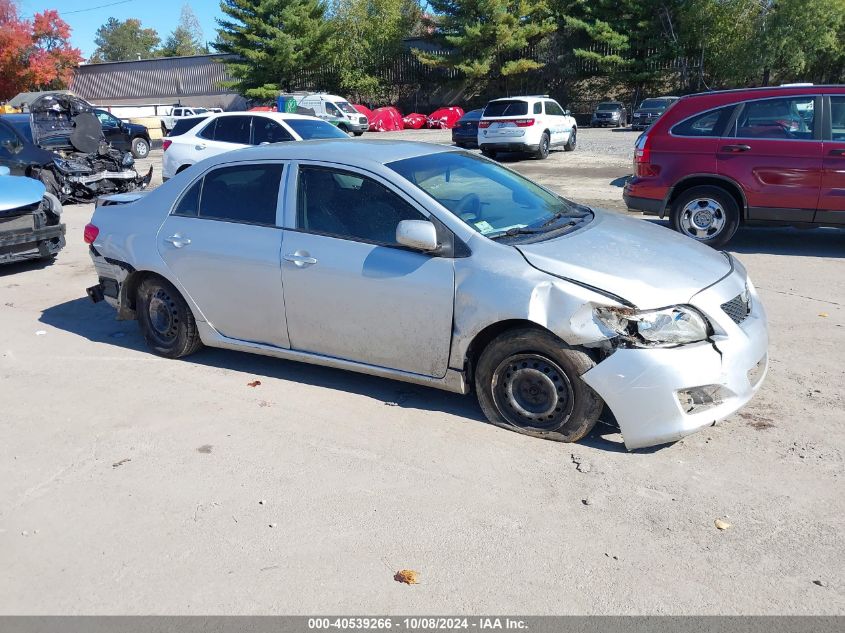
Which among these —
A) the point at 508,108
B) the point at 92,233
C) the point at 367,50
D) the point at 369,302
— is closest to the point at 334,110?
the point at 508,108

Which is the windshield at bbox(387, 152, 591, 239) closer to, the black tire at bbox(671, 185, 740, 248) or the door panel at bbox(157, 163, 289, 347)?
the door panel at bbox(157, 163, 289, 347)

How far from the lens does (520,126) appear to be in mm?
21234

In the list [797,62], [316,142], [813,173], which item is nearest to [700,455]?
[316,142]

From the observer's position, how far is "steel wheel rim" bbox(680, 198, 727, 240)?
9055mm

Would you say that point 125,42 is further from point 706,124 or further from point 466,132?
point 706,124

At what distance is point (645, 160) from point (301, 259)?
5.76 meters

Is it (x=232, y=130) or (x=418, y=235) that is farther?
(x=232, y=130)

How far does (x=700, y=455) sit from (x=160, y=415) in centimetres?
335

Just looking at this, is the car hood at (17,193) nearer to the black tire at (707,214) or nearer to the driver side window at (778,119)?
the black tire at (707,214)

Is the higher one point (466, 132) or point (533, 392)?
point (466, 132)

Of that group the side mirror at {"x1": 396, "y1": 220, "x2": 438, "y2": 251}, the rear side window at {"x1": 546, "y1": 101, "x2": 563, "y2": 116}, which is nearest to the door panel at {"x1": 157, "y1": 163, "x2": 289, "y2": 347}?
the side mirror at {"x1": 396, "y1": 220, "x2": 438, "y2": 251}

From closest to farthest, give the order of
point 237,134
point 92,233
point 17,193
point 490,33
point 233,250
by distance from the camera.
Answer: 1. point 233,250
2. point 92,233
3. point 17,193
4. point 237,134
5. point 490,33

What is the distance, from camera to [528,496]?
3.87 meters

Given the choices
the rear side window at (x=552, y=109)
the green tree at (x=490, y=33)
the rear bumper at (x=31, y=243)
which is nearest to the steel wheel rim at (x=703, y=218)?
the rear bumper at (x=31, y=243)
